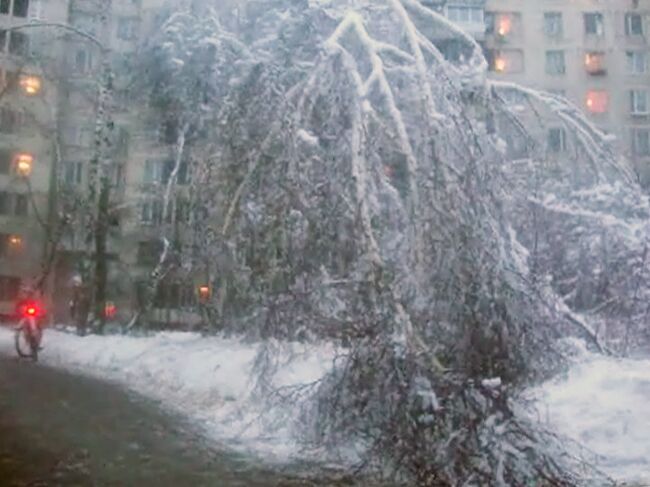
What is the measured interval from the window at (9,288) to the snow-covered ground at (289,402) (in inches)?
1139

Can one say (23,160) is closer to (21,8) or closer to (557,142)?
(21,8)

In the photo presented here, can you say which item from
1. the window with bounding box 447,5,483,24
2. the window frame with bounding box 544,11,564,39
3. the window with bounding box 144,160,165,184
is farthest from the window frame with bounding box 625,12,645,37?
the window with bounding box 144,160,165,184

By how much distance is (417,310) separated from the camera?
26.9 ft

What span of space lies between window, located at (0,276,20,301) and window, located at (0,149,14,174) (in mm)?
6352

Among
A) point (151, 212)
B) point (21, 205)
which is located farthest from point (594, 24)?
point (21, 205)

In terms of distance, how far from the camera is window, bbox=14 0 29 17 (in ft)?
158

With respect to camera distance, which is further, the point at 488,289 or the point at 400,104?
the point at 400,104

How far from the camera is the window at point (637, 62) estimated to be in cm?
4916

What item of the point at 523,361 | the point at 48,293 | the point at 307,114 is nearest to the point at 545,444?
the point at 523,361

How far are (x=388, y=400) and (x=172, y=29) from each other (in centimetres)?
886

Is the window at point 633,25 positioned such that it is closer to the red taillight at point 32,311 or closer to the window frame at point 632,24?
the window frame at point 632,24

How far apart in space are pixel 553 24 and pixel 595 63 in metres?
3.71

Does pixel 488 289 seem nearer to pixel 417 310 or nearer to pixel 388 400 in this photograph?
pixel 417 310

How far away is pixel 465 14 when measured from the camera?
4456 centimetres
